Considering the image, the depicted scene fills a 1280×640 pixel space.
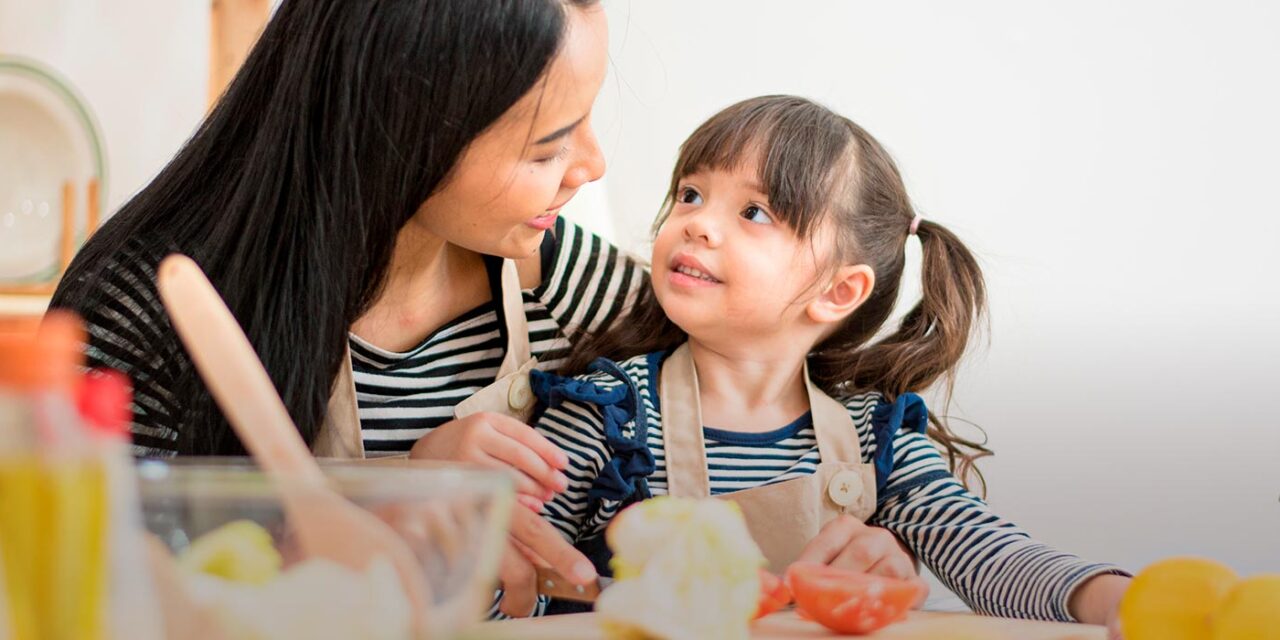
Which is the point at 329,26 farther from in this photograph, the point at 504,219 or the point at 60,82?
the point at 60,82

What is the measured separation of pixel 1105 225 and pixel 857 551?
97 centimetres

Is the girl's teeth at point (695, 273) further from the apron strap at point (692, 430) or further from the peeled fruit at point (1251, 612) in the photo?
the peeled fruit at point (1251, 612)

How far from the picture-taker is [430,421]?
46.1 inches

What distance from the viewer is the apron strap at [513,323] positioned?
46.8 inches

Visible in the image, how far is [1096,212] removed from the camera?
1.76 metres

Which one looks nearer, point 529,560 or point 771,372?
point 529,560

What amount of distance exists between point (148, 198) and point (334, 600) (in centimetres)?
79

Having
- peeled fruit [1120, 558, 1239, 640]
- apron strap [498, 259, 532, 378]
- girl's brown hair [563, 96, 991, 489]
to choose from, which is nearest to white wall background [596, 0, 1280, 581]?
girl's brown hair [563, 96, 991, 489]

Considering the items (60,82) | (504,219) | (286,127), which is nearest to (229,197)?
(286,127)

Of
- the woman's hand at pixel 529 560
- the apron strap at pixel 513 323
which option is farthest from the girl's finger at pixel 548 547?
the apron strap at pixel 513 323

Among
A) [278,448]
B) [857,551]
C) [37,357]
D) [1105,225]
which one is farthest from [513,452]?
[1105,225]

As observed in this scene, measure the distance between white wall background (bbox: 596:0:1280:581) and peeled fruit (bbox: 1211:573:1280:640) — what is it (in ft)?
3.60

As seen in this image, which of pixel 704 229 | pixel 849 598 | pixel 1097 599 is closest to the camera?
pixel 849 598

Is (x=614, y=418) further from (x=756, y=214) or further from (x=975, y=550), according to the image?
(x=975, y=550)
